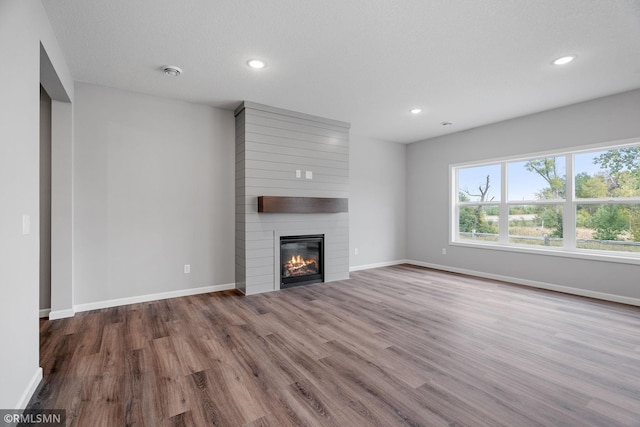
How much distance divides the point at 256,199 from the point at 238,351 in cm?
219

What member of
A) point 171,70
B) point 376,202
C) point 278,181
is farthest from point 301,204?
point 171,70

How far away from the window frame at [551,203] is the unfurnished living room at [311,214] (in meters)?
0.03

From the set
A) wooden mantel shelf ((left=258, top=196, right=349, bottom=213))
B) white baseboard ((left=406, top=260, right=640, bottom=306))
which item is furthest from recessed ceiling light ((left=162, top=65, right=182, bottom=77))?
white baseboard ((left=406, top=260, right=640, bottom=306))

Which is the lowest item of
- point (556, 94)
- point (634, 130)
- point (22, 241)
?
point (22, 241)

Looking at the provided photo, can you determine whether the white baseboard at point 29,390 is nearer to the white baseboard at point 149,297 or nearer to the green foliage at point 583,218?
the white baseboard at point 149,297

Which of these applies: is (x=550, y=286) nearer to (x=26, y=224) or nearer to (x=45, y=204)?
(x=26, y=224)

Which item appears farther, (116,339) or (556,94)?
(556,94)

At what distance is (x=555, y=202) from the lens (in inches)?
173

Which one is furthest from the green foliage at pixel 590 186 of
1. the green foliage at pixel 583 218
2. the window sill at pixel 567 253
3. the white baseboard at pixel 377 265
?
the white baseboard at pixel 377 265

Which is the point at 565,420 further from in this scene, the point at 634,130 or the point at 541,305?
the point at 634,130

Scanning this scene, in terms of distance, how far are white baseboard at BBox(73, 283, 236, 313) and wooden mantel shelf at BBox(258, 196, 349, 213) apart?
A: 133 centimetres

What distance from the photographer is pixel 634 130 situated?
11.9 ft

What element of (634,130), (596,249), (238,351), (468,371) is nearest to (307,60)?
(238,351)

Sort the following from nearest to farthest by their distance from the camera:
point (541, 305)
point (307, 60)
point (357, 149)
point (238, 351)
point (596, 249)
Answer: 1. point (238, 351)
2. point (307, 60)
3. point (541, 305)
4. point (596, 249)
5. point (357, 149)
